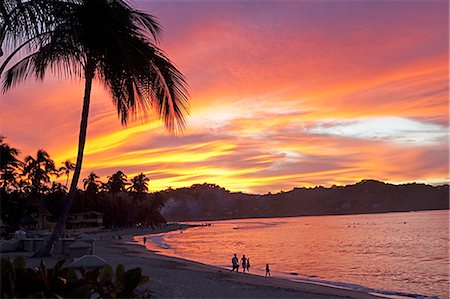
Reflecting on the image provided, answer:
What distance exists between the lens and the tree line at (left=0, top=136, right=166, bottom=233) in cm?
3822

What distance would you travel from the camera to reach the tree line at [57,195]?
38.2 m

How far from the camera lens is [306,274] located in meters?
29.5

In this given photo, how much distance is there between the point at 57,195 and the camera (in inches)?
2736

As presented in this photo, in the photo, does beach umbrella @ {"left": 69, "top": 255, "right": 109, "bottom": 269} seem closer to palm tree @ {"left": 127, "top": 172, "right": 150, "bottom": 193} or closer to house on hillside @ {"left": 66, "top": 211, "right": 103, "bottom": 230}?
house on hillside @ {"left": 66, "top": 211, "right": 103, "bottom": 230}

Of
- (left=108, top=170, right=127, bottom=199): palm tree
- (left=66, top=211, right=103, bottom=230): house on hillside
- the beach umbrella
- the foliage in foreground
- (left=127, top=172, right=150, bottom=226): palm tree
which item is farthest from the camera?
(left=127, top=172, right=150, bottom=226): palm tree

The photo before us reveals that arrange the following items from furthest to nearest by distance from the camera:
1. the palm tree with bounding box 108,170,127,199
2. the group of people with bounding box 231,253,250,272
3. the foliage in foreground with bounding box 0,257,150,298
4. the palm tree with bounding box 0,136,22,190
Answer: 1. the palm tree with bounding box 108,170,127,199
2. the palm tree with bounding box 0,136,22,190
3. the group of people with bounding box 231,253,250,272
4. the foliage in foreground with bounding box 0,257,150,298

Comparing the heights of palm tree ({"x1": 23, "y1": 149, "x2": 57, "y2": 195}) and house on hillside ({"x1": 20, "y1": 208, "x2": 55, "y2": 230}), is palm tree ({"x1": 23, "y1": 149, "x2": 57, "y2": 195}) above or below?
above

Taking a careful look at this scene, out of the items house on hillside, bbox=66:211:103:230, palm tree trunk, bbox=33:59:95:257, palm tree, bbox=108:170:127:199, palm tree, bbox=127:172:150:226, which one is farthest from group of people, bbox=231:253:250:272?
palm tree, bbox=127:172:150:226

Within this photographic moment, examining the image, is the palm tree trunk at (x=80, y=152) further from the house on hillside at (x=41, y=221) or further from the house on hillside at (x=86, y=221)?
the house on hillside at (x=86, y=221)

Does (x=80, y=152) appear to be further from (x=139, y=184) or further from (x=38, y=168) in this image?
(x=139, y=184)

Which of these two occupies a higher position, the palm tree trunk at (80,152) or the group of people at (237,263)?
the palm tree trunk at (80,152)

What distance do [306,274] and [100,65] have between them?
847 inches

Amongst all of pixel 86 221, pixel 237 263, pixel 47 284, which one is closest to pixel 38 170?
pixel 86 221

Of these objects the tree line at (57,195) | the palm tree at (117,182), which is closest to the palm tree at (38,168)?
the tree line at (57,195)
